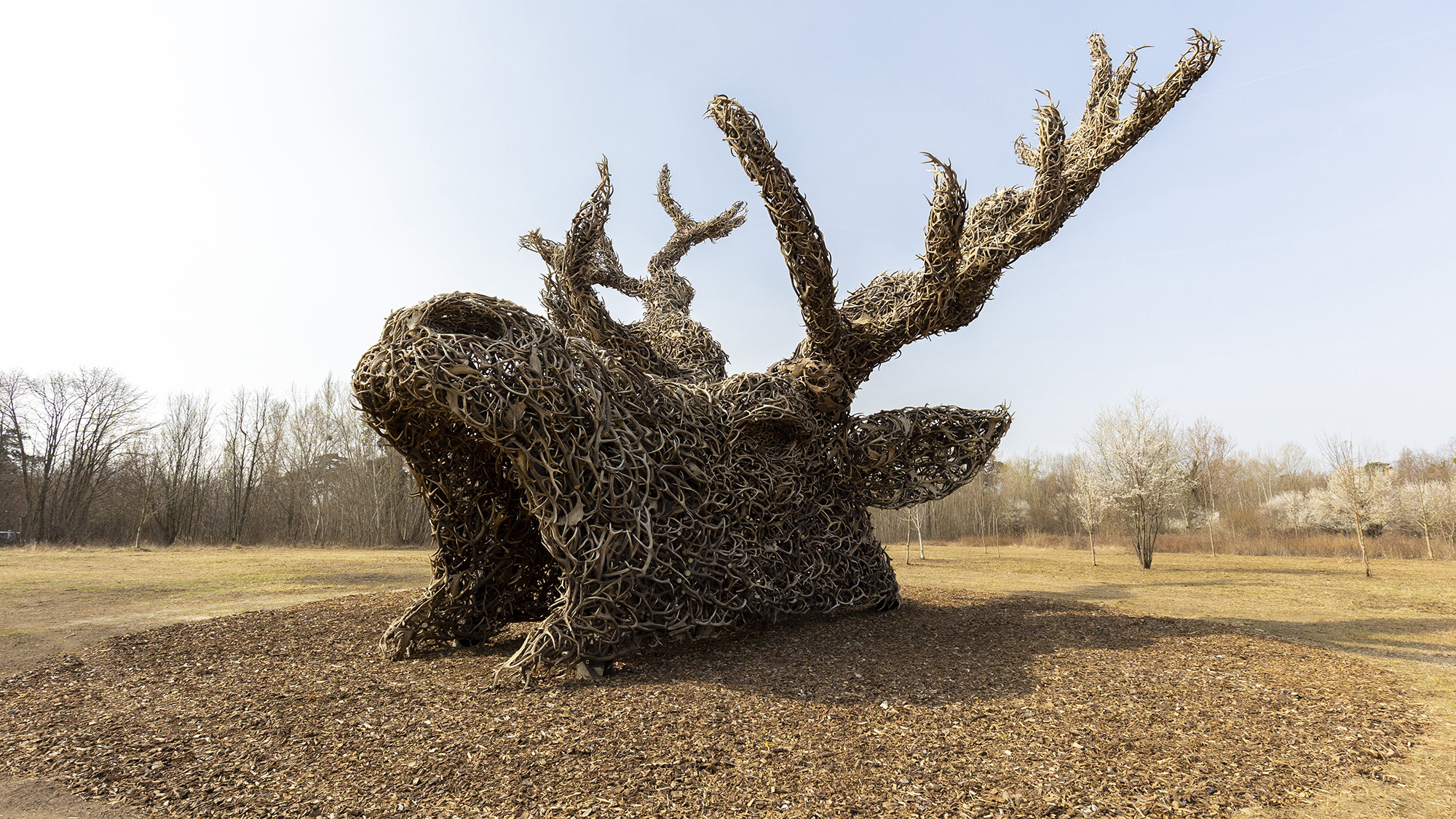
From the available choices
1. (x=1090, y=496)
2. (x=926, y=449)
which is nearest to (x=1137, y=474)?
(x=1090, y=496)

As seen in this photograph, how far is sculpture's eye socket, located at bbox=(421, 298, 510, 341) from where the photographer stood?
5434 mm

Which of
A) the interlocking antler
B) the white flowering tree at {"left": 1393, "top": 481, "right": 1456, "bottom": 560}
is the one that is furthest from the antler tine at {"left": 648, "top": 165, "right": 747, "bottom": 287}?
the white flowering tree at {"left": 1393, "top": 481, "right": 1456, "bottom": 560}

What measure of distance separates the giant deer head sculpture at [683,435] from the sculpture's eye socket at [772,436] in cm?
3

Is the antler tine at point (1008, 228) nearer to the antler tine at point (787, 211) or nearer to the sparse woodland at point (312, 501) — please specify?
the antler tine at point (787, 211)

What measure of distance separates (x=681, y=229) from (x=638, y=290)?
176 centimetres

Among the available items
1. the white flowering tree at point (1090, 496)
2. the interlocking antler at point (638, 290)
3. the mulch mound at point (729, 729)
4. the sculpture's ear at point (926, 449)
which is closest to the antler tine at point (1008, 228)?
the sculpture's ear at point (926, 449)

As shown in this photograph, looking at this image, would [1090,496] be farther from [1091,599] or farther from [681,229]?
[681,229]

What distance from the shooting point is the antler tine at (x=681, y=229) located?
1266 cm

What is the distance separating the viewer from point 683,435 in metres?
6.66

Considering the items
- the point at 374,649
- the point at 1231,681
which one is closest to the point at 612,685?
the point at 374,649

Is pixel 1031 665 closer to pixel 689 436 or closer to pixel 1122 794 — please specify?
pixel 1122 794

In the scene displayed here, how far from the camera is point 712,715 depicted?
4.41m

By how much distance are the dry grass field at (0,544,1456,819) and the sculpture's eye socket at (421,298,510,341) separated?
3.05m

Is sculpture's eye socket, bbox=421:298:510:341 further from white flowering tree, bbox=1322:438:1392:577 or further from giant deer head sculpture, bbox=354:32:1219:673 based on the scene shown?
white flowering tree, bbox=1322:438:1392:577
